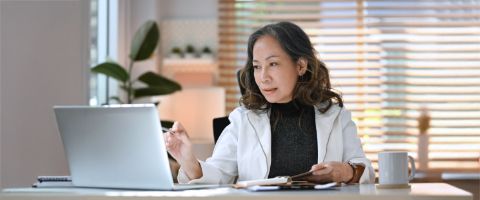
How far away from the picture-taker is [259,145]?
→ 9.23ft

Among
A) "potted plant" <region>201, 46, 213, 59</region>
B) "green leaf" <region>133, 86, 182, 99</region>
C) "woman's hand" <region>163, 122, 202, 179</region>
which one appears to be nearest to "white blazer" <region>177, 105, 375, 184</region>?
"woman's hand" <region>163, 122, 202, 179</region>

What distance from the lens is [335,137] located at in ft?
9.16

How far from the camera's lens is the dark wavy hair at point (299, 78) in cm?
286

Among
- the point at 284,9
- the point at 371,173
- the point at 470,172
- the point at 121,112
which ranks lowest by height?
the point at 470,172

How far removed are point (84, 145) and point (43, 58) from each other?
2029 mm

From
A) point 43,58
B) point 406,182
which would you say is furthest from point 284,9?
point 406,182

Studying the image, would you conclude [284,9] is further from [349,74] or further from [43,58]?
[43,58]

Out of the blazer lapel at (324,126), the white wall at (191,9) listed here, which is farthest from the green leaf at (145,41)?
the blazer lapel at (324,126)

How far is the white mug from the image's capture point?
2.23m

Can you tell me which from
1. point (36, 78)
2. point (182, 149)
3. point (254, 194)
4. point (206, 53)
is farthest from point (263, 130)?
point (206, 53)

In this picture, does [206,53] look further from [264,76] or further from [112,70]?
[264,76]

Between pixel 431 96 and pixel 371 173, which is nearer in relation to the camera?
pixel 371 173

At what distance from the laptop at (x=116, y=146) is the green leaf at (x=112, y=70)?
2835 millimetres

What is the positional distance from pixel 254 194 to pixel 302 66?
0.96 meters
